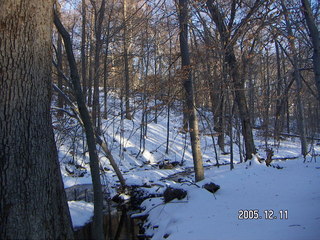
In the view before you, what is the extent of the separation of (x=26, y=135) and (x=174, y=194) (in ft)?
18.2

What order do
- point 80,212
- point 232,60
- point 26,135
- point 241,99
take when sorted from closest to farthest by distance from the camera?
point 26,135 → point 80,212 → point 232,60 → point 241,99

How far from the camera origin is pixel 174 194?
793cm

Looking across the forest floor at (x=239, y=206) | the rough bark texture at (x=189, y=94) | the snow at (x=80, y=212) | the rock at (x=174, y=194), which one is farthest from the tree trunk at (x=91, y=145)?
the rough bark texture at (x=189, y=94)

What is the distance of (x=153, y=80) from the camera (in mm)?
10164

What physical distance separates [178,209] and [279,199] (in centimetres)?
234

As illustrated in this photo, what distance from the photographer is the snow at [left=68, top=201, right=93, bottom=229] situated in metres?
8.30

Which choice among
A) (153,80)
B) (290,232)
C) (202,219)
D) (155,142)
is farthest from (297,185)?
(155,142)

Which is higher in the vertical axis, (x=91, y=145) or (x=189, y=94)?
(x=189, y=94)

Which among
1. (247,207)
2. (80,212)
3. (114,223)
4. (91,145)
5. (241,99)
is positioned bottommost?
(114,223)
